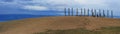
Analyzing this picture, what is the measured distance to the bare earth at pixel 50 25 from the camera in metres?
45.0

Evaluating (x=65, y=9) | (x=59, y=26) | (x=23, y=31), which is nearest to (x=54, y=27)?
(x=59, y=26)

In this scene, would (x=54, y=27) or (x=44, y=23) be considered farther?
(x=44, y=23)

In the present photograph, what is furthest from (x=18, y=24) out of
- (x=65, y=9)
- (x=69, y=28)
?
(x=65, y=9)

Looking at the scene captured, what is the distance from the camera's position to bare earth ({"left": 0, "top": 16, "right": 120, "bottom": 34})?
45.0m

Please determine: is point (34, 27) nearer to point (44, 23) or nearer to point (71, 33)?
point (44, 23)

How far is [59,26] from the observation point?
4700cm

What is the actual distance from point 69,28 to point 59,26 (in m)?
2.41

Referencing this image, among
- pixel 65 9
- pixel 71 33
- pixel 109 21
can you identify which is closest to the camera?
pixel 71 33

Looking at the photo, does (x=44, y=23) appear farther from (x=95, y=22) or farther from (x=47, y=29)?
(x=95, y=22)

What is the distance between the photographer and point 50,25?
156 ft

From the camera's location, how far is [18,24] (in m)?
50.1

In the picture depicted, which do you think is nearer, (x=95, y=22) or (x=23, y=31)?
(x=23, y=31)

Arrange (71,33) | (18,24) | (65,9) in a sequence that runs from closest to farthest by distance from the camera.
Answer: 1. (71,33)
2. (18,24)
3. (65,9)

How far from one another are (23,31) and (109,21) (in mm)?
18065
